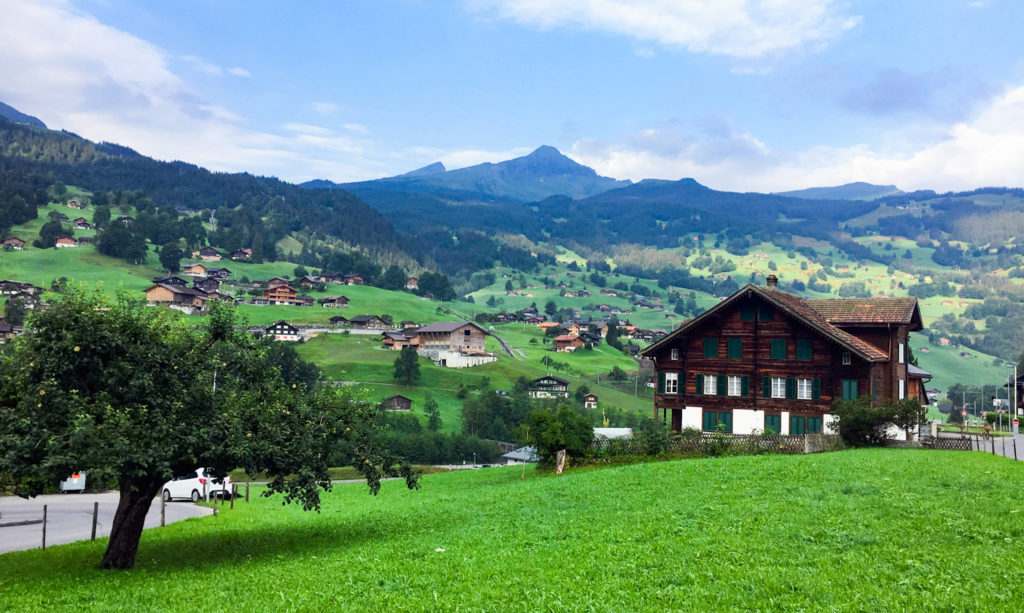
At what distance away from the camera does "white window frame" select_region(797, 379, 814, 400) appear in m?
54.7

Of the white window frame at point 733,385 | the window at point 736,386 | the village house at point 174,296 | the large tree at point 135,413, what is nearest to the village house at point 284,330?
the village house at point 174,296

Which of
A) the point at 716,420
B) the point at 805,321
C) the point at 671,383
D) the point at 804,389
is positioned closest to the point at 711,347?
the point at 671,383

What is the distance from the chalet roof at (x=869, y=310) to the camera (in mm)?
55188

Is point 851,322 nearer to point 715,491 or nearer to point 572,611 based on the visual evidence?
point 715,491

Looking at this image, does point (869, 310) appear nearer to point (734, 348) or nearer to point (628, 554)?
point (734, 348)

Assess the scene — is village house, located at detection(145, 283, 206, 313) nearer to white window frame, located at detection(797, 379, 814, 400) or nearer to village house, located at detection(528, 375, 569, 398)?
village house, located at detection(528, 375, 569, 398)

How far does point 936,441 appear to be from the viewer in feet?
142

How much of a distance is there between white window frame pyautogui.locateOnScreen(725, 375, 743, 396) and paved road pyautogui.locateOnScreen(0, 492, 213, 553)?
37.8m

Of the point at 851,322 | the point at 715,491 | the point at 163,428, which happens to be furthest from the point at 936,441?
the point at 163,428

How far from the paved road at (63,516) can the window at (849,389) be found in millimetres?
41715

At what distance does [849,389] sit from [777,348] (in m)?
5.67

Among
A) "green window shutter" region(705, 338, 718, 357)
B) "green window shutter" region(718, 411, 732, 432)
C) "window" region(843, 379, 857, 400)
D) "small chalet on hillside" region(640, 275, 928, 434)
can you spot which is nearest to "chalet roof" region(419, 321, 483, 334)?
"small chalet on hillside" region(640, 275, 928, 434)

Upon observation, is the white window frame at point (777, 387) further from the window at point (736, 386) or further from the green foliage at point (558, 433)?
the green foliage at point (558, 433)

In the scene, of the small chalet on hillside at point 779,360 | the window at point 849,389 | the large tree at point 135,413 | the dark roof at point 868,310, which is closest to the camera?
the large tree at point 135,413
